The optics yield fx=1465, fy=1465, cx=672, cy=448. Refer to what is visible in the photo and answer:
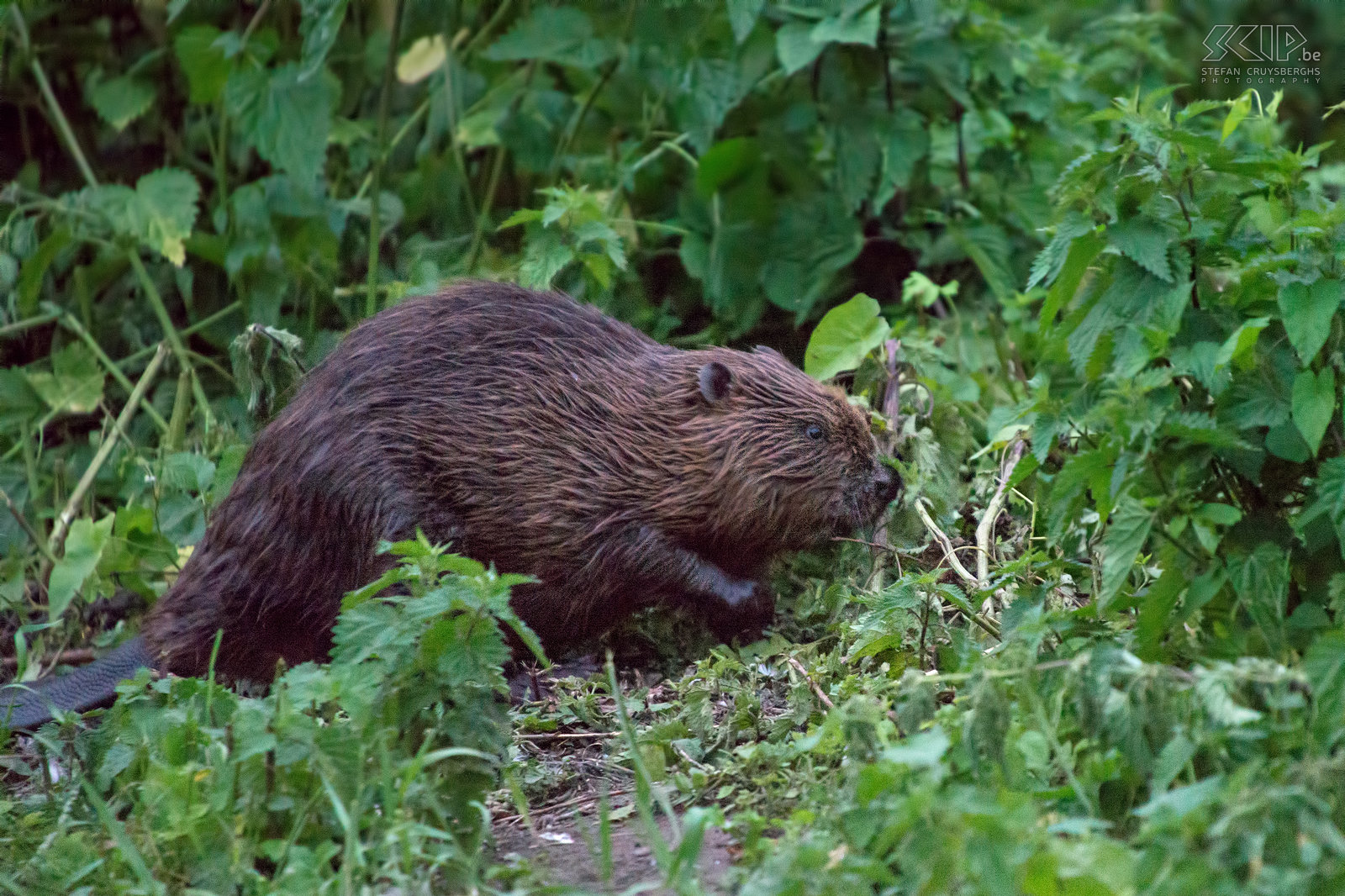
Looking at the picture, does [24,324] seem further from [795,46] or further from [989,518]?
[989,518]

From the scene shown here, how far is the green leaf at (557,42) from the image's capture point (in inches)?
175

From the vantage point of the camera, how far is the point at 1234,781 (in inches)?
74.5

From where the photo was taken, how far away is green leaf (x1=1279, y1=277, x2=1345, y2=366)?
92.0 inches

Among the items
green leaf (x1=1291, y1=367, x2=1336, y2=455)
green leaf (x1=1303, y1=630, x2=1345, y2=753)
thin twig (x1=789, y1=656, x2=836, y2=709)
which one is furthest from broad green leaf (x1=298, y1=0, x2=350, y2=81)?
green leaf (x1=1303, y1=630, x2=1345, y2=753)

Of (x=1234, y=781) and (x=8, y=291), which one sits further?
(x=8, y=291)

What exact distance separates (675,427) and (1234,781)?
5.98 feet

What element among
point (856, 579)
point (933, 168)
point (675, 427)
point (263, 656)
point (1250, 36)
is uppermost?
point (1250, 36)

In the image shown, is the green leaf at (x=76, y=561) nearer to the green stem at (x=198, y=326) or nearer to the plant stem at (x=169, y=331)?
the plant stem at (x=169, y=331)

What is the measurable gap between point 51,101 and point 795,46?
2446mm

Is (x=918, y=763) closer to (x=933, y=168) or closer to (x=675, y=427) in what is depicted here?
(x=675, y=427)

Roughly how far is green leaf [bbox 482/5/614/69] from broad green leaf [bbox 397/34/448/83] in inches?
14.5

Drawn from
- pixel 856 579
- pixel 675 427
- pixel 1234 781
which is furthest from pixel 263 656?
pixel 1234 781
